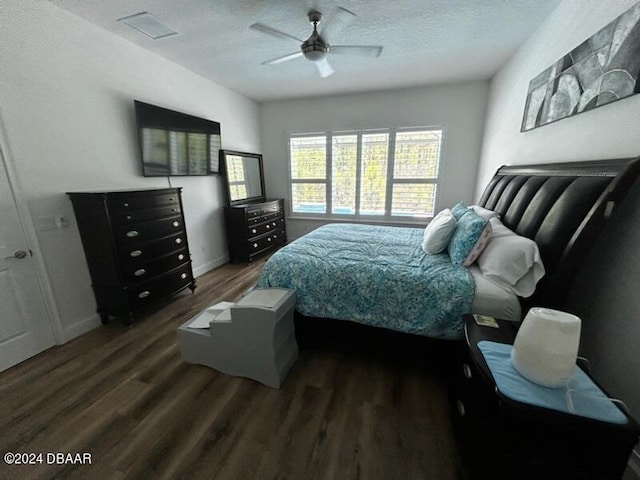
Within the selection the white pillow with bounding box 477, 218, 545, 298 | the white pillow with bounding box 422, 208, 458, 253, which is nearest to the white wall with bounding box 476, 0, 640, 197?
the white pillow with bounding box 477, 218, 545, 298

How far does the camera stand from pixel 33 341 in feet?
6.78

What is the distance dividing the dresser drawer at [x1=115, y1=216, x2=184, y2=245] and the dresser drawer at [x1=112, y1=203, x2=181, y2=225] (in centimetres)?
5

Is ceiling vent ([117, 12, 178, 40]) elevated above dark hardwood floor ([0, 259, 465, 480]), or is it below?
above

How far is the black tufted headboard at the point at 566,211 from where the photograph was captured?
124 cm

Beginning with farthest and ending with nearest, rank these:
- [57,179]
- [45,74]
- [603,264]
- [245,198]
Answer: [245,198] < [57,179] < [45,74] < [603,264]

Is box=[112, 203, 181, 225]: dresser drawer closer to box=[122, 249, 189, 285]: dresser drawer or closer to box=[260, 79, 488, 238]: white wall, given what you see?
box=[122, 249, 189, 285]: dresser drawer

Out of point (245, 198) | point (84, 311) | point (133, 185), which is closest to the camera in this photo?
point (84, 311)

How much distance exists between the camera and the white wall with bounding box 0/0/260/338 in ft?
6.26

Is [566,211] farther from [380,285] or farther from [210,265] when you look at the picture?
[210,265]

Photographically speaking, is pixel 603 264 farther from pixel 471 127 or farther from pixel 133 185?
pixel 133 185

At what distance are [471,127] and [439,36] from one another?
1796 millimetres

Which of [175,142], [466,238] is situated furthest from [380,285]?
[175,142]

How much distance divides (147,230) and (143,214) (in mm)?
164

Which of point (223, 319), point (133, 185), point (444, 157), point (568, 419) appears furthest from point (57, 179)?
point (444, 157)
